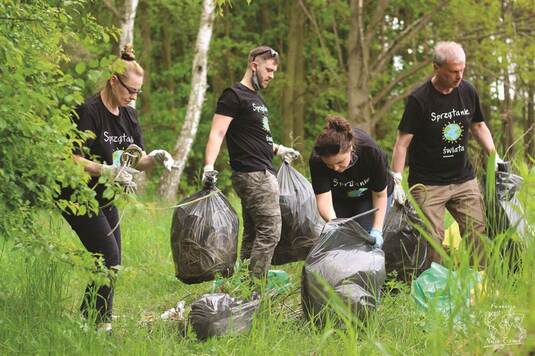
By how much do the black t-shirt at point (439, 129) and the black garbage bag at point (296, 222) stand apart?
74 cm

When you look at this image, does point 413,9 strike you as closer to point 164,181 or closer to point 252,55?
point 164,181

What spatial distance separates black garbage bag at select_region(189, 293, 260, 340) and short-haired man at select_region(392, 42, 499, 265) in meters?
1.36

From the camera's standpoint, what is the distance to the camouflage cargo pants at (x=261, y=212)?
5117mm

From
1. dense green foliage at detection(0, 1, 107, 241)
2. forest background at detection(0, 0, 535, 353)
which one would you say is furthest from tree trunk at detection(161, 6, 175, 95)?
dense green foliage at detection(0, 1, 107, 241)

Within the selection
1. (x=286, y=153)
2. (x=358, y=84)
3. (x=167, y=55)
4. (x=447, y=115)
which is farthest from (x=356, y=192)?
(x=167, y=55)

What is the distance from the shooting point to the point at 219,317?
13.4 ft

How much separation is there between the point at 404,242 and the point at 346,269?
99 cm

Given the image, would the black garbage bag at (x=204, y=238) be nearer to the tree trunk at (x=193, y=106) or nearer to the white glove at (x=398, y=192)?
the white glove at (x=398, y=192)

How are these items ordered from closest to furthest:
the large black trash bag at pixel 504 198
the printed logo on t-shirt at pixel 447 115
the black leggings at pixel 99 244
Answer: the black leggings at pixel 99 244
the large black trash bag at pixel 504 198
the printed logo on t-shirt at pixel 447 115

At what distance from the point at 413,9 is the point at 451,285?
15.3m

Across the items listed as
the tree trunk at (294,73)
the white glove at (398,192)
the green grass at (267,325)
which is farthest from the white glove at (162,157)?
the tree trunk at (294,73)

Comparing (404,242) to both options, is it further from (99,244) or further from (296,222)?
(99,244)

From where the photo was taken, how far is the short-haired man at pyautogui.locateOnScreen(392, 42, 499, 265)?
5.10 m

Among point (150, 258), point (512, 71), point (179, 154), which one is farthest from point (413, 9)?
point (150, 258)
